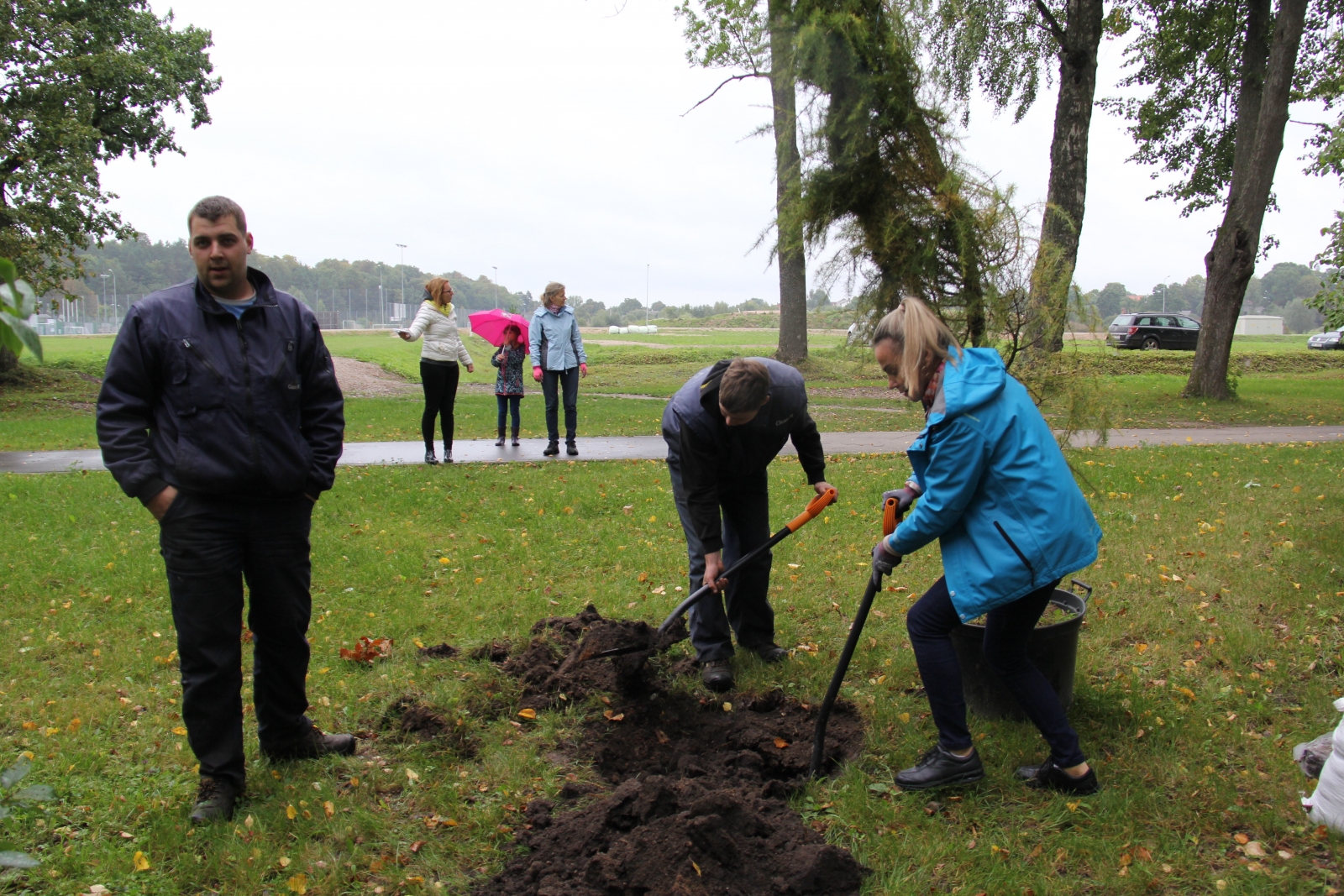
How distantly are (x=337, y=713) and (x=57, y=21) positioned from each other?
22549mm

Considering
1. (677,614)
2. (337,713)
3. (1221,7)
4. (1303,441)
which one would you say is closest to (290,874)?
(337,713)

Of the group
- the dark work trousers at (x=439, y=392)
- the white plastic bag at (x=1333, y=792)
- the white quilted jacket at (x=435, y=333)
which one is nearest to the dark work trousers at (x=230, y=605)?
the white plastic bag at (x=1333, y=792)

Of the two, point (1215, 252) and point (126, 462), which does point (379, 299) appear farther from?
point (126, 462)

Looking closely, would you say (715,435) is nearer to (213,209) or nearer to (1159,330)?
(213,209)

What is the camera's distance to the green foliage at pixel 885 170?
724 centimetres

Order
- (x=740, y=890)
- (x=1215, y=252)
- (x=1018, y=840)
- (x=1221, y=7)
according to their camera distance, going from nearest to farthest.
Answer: (x=740, y=890) → (x=1018, y=840) → (x=1215, y=252) → (x=1221, y=7)

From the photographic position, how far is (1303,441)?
40.4ft

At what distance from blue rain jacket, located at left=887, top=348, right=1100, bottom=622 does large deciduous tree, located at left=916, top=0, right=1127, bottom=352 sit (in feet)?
11.0

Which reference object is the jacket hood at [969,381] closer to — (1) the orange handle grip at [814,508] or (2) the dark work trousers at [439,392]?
(1) the orange handle grip at [814,508]

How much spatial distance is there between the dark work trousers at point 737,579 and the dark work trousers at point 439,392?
5.28 metres

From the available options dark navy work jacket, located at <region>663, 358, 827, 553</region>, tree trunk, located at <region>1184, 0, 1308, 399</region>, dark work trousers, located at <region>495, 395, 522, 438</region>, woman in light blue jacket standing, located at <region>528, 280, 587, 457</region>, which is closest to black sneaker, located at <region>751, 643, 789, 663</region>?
A: dark navy work jacket, located at <region>663, 358, 827, 553</region>

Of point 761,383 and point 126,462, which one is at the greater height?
point 761,383

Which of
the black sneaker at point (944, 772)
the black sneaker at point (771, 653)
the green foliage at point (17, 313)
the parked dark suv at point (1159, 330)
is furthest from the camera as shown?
the parked dark suv at point (1159, 330)

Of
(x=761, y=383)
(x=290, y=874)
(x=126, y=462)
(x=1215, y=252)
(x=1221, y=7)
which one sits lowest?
(x=290, y=874)
